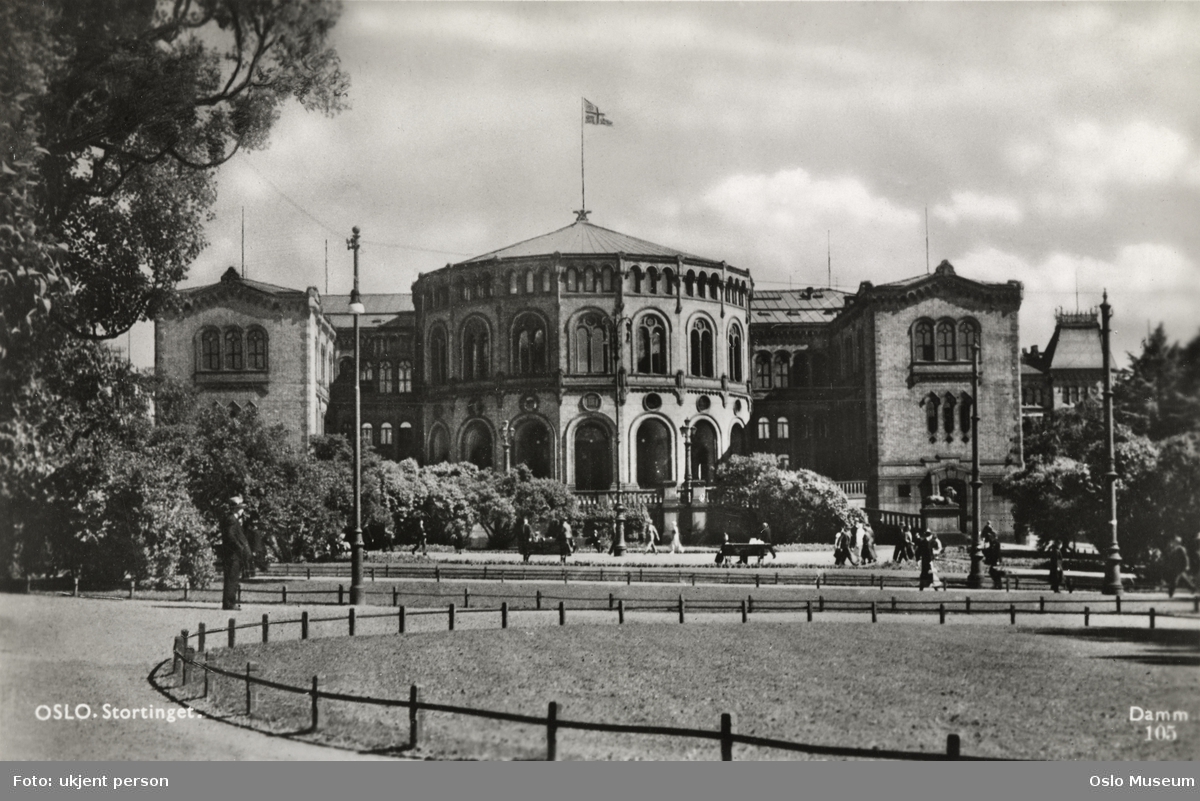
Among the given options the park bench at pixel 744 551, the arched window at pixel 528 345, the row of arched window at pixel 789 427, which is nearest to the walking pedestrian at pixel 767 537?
the park bench at pixel 744 551

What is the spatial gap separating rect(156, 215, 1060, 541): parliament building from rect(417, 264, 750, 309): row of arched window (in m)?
0.09

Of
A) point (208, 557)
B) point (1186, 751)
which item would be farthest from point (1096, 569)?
point (208, 557)

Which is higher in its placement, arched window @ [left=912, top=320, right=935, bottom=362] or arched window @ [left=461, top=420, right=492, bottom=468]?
arched window @ [left=912, top=320, right=935, bottom=362]

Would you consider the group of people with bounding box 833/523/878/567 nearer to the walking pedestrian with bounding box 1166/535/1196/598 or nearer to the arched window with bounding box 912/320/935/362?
the arched window with bounding box 912/320/935/362

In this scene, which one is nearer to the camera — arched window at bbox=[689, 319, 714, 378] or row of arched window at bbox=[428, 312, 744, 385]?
row of arched window at bbox=[428, 312, 744, 385]

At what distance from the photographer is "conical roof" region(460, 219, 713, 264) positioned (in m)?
52.5

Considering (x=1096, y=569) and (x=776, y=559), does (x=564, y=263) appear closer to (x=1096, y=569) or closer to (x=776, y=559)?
(x=776, y=559)

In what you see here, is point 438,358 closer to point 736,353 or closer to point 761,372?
point 736,353

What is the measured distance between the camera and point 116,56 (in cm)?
1377

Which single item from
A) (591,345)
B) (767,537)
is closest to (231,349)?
(767,537)

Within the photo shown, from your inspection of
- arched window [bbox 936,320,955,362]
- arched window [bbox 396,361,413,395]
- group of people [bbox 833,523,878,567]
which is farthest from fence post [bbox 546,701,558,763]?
arched window [bbox 396,361,413,395]

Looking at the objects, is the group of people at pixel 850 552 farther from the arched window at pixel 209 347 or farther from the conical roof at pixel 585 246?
the conical roof at pixel 585 246

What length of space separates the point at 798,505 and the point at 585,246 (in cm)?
1932

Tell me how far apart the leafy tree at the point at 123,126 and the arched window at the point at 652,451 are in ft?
128
